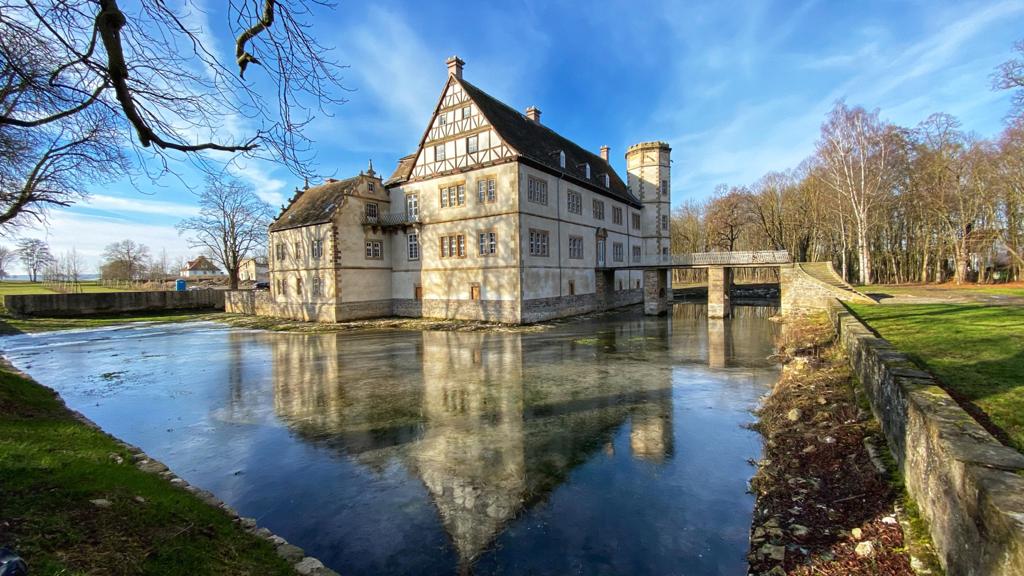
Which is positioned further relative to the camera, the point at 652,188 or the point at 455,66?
the point at 652,188

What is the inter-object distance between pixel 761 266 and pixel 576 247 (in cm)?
1092

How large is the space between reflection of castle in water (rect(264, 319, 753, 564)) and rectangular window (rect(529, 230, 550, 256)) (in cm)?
Answer: 891

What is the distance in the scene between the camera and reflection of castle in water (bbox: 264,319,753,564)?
20.4 feet

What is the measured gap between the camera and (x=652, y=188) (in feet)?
130

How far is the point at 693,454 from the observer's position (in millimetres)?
7137

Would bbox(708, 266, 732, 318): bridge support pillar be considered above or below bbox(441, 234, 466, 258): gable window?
below

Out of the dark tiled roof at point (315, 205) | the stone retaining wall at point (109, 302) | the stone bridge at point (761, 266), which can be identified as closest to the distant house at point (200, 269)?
the stone retaining wall at point (109, 302)

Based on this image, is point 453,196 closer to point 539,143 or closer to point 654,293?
point 539,143

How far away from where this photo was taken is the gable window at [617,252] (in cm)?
3481

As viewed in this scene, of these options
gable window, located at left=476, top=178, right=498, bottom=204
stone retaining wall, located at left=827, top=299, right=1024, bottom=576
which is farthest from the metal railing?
stone retaining wall, located at left=827, top=299, right=1024, bottom=576

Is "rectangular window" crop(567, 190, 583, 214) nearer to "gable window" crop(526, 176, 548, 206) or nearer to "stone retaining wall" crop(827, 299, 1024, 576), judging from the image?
"gable window" crop(526, 176, 548, 206)

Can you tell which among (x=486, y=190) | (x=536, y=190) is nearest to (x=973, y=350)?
(x=536, y=190)

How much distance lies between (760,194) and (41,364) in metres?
59.5

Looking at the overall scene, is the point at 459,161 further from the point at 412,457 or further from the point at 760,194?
the point at 760,194
